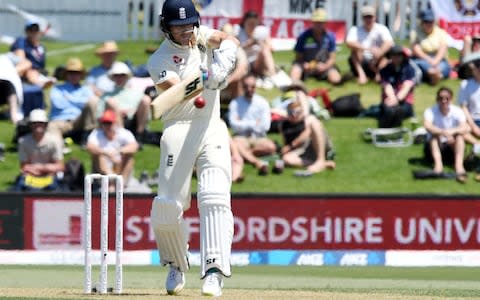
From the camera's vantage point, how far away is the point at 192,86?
835 centimetres

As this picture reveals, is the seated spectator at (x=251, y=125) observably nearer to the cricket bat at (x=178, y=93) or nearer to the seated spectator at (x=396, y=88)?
the seated spectator at (x=396, y=88)

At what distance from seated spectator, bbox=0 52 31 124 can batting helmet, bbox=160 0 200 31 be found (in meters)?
8.43

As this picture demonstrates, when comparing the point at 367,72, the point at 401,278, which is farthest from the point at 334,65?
the point at 401,278

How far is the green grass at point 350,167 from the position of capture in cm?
1597

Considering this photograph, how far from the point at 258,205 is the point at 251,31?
347 cm

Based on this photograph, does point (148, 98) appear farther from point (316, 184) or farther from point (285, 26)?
point (285, 26)

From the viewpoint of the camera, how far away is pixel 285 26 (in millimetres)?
19797

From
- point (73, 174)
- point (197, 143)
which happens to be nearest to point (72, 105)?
point (73, 174)

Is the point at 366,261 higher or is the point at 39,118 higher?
the point at 39,118

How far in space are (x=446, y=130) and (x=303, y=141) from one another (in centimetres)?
171

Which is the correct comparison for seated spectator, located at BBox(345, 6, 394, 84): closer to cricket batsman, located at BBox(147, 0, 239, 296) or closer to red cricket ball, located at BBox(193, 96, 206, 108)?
cricket batsman, located at BBox(147, 0, 239, 296)

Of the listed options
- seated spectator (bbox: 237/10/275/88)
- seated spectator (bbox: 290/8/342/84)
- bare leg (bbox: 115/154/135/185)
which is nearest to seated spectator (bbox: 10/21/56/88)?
bare leg (bbox: 115/154/135/185)

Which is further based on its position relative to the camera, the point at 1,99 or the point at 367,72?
the point at 367,72

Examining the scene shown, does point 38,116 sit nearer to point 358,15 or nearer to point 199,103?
point 358,15
